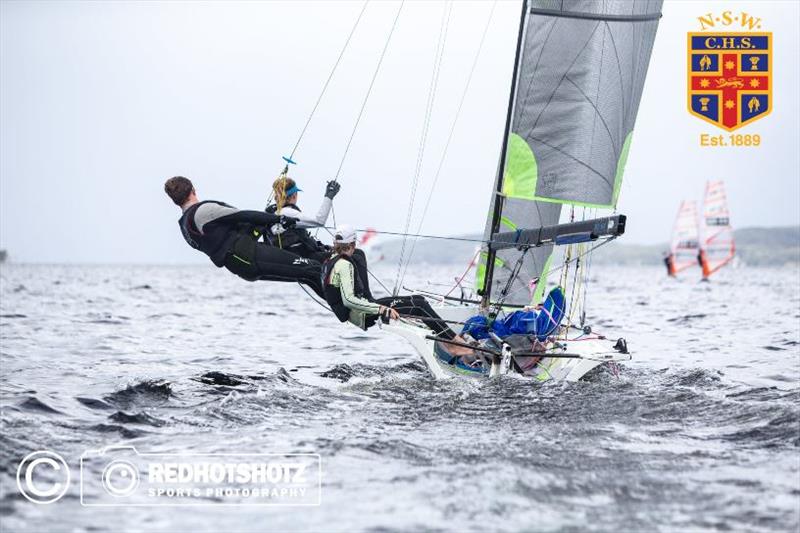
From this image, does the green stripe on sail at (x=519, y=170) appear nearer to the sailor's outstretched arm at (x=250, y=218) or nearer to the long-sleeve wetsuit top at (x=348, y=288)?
the long-sleeve wetsuit top at (x=348, y=288)

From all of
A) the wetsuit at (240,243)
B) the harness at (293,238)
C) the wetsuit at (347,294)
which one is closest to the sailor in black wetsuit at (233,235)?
the wetsuit at (240,243)

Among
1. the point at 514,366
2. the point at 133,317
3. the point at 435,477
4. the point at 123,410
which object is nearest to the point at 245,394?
the point at 123,410

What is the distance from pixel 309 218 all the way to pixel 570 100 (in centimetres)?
350

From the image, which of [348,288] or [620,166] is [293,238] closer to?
[348,288]

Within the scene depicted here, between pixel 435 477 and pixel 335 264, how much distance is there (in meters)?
4.18

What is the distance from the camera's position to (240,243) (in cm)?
877

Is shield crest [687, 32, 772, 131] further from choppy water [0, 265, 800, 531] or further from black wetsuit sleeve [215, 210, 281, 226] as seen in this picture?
black wetsuit sleeve [215, 210, 281, 226]

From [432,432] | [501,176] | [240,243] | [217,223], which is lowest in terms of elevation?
[432,432]

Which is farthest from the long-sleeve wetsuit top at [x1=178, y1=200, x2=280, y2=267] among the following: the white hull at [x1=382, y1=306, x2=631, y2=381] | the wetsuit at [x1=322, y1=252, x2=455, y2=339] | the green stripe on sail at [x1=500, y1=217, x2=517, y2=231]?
the green stripe on sail at [x1=500, y1=217, x2=517, y2=231]

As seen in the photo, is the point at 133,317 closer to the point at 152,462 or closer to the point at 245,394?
the point at 245,394

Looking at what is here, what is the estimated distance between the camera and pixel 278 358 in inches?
492

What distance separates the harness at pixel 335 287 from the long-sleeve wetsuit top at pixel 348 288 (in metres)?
0.04

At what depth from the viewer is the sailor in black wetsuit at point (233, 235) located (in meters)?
8.60

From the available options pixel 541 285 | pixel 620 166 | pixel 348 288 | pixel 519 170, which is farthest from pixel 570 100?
pixel 348 288
